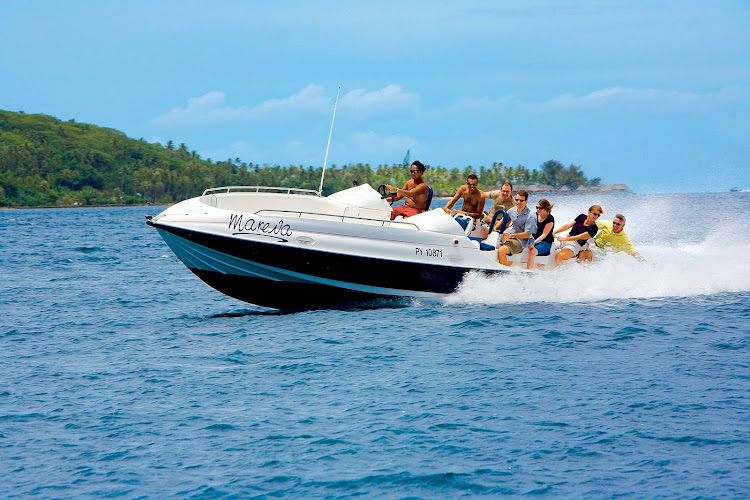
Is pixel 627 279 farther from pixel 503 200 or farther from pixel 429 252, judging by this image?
pixel 429 252

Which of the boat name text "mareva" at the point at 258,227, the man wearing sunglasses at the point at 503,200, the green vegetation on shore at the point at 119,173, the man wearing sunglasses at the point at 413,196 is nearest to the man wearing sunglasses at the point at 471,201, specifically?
the man wearing sunglasses at the point at 503,200

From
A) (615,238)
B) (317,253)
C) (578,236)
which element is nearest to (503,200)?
(578,236)

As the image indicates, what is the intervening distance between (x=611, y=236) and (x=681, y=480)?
733cm

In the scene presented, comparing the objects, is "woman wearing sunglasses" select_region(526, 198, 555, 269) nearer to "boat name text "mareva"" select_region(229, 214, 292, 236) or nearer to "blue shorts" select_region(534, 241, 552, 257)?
"blue shorts" select_region(534, 241, 552, 257)

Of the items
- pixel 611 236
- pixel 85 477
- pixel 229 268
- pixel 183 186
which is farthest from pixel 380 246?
pixel 183 186

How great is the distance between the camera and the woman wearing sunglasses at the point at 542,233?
486 inches

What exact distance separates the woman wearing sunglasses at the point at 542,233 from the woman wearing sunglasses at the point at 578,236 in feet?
1.10

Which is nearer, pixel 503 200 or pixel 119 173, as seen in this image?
pixel 503 200

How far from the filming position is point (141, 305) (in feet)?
52.4

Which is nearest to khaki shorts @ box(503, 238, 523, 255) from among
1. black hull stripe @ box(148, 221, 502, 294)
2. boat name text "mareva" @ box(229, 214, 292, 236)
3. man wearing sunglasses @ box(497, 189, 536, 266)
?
man wearing sunglasses @ box(497, 189, 536, 266)

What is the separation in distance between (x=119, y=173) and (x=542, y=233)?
154 metres

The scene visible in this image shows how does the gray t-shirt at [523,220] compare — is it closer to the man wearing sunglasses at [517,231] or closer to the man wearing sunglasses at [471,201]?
the man wearing sunglasses at [517,231]

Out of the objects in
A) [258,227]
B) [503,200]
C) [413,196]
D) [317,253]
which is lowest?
[317,253]

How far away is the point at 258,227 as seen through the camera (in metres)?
11.5
